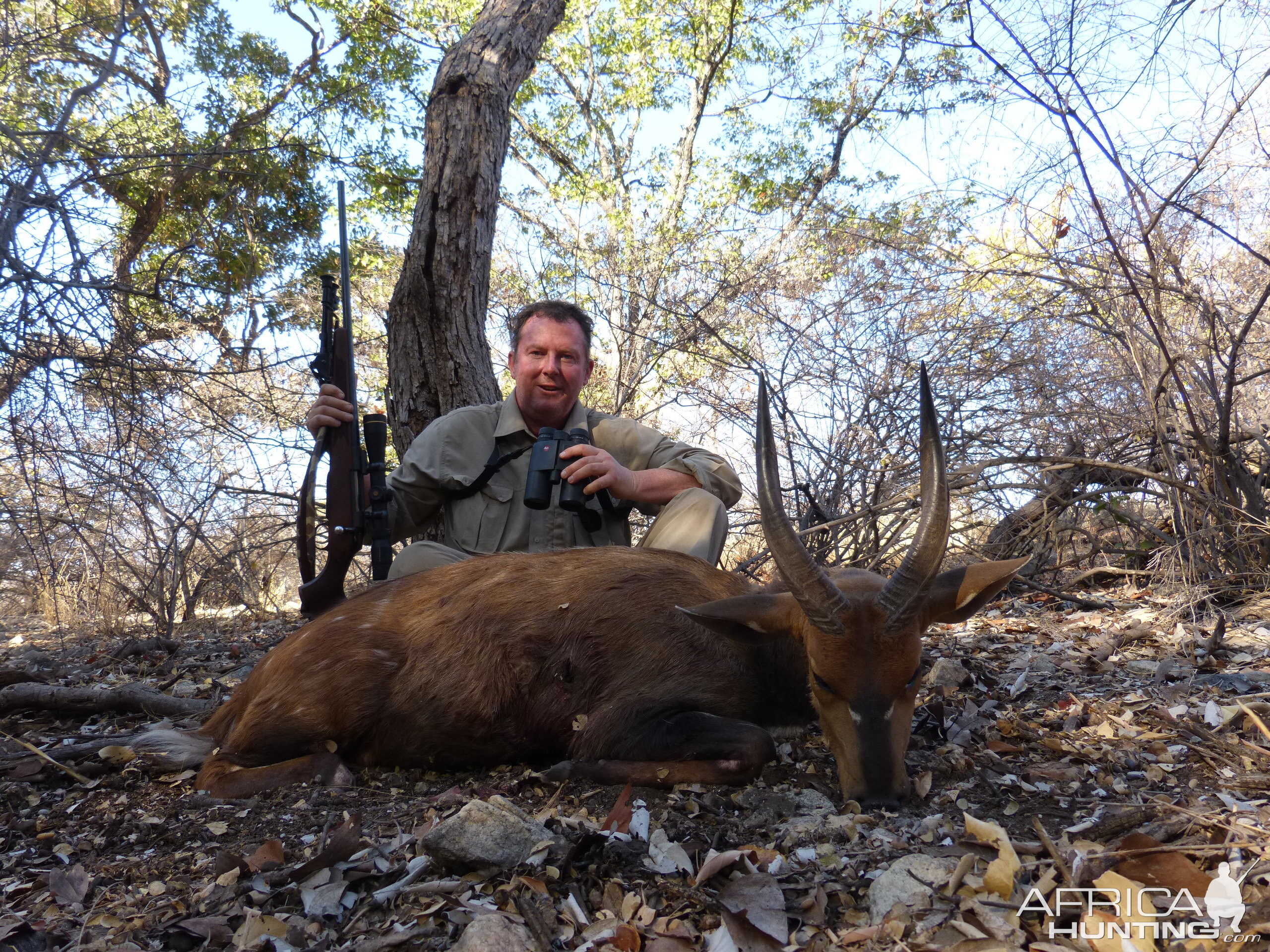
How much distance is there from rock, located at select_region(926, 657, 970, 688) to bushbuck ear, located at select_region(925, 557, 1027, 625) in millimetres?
1083

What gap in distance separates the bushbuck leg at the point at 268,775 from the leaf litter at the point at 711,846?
87 millimetres

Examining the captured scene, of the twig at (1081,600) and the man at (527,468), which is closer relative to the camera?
the man at (527,468)

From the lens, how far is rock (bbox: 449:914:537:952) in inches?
82.5

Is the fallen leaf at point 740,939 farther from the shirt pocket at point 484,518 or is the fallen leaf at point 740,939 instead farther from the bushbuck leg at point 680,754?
the shirt pocket at point 484,518

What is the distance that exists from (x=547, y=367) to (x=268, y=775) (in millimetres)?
2863

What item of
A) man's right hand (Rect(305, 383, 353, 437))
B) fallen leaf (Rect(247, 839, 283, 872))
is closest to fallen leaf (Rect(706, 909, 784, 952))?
fallen leaf (Rect(247, 839, 283, 872))

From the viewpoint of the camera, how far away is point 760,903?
229cm

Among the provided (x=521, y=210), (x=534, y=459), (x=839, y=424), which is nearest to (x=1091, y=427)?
(x=839, y=424)

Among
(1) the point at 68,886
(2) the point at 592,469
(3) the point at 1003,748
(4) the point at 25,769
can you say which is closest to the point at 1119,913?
(3) the point at 1003,748

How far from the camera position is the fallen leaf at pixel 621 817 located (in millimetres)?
2850

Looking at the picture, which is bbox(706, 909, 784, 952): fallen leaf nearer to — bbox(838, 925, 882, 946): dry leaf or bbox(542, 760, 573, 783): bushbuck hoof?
bbox(838, 925, 882, 946): dry leaf

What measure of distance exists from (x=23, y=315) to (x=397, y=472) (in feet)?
6.81

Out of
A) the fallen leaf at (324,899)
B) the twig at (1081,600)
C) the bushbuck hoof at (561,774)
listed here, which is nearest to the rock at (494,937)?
the fallen leaf at (324,899)

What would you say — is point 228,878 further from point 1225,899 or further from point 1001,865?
point 1225,899
